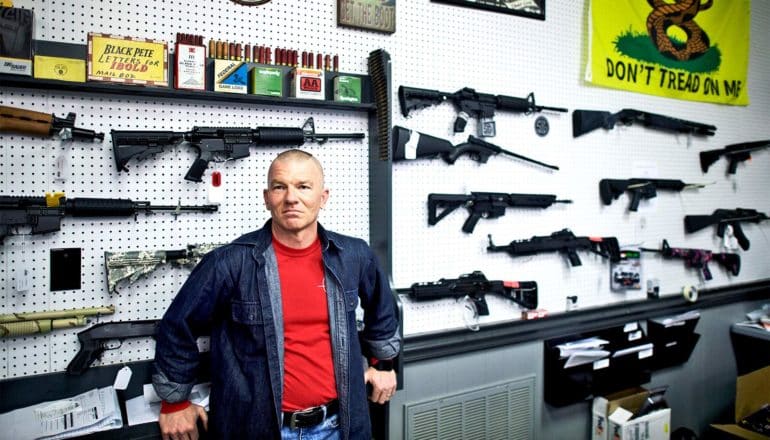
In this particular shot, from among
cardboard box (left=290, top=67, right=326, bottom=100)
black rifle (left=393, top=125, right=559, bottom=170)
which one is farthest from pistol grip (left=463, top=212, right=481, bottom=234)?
cardboard box (left=290, top=67, right=326, bottom=100)

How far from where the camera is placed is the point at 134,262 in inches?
68.4

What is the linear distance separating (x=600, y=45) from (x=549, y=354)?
1879 mm

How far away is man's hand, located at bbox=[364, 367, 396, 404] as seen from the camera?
6.13 feet

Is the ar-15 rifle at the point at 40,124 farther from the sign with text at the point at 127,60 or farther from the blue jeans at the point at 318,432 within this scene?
the blue jeans at the point at 318,432

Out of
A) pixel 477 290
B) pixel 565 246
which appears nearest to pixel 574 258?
pixel 565 246

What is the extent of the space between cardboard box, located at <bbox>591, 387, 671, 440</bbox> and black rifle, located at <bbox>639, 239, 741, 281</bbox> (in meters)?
0.95

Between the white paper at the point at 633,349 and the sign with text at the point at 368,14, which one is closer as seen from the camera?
the sign with text at the point at 368,14

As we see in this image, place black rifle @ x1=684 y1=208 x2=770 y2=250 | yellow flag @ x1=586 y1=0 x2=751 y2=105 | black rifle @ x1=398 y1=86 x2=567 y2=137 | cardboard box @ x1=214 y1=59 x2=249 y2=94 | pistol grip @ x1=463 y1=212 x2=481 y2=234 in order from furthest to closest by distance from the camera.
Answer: black rifle @ x1=684 y1=208 x2=770 y2=250
yellow flag @ x1=586 y1=0 x2=751 y2=105
pistol grip @ x1=463 y1=212 x2=481 y2=234
black rifle @ x1=398 y1=86 x2=567 y2=137
cardboard box @ x1=214 y1=59 x2=249 y2=94

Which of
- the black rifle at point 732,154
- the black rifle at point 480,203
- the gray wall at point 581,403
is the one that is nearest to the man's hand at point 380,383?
the gray wall at point 581,403

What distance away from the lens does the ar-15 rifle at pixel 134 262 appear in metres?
1.71

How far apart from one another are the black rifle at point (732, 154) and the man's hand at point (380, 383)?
116 inches

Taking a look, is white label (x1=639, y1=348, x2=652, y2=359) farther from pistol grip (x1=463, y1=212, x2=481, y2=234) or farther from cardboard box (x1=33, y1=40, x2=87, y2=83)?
cardboard box (x1=33, y1=40, x2=87, y2=83)

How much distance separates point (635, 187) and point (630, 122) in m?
0.42

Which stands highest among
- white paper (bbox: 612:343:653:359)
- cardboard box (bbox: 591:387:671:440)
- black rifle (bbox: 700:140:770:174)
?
black rifle (bbox: 700:140:770:174)
